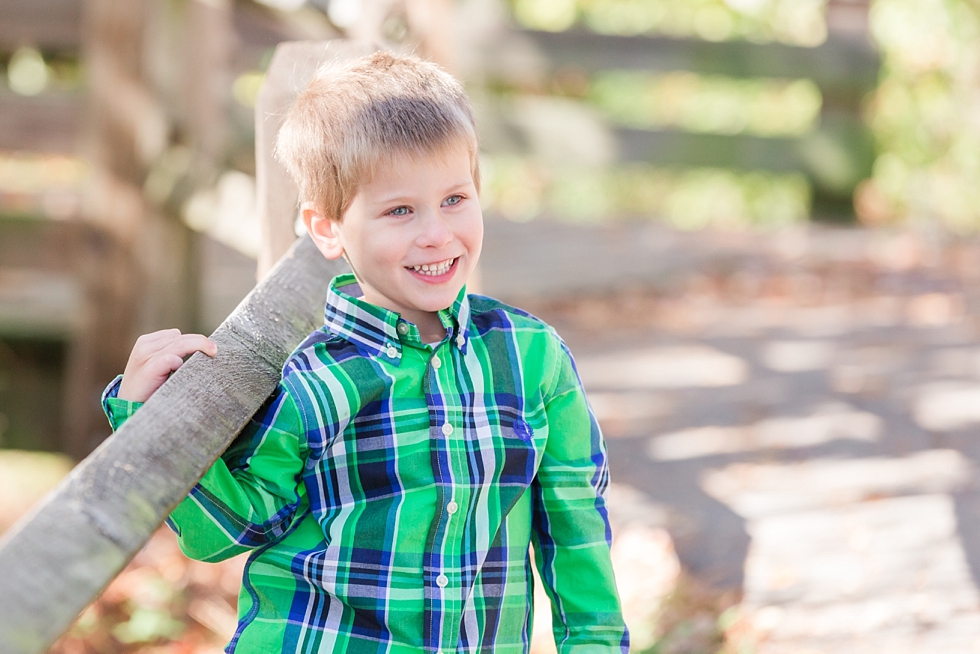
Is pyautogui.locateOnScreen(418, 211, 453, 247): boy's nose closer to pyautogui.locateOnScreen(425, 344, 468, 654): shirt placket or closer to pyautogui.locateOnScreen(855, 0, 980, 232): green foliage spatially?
pyautogui.locateOnScreen(425, 344, 468, 654): shirt placket

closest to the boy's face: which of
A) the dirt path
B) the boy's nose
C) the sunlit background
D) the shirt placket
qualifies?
the boy's nose

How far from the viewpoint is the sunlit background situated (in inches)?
115

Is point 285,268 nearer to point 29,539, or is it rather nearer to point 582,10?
point 29,539

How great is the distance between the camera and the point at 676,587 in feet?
9.21

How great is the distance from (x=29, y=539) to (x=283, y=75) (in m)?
1.36

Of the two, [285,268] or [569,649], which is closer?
[569,649]

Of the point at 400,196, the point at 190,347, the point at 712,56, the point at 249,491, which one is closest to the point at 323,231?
the point at 400,196

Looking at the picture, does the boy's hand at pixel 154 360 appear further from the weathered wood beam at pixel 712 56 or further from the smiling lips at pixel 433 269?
the weathered wood beam at pixel 712 56

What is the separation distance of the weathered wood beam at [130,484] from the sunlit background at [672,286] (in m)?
1.52

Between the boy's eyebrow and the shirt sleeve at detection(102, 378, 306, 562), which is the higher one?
the boy's eyebrow

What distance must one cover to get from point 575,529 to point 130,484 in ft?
2.38

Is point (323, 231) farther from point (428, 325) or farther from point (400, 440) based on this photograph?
point (400, 440)

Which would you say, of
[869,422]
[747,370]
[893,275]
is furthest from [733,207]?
[869,422]

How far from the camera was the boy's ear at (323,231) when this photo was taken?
5.40ft
